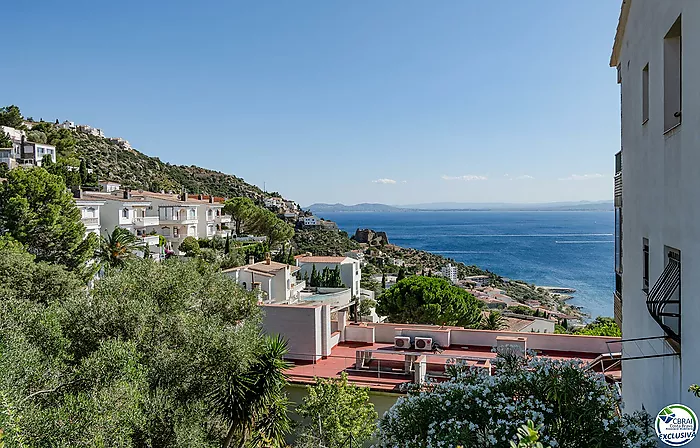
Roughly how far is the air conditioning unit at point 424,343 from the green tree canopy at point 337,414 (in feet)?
16.9

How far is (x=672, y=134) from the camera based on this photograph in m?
5.54

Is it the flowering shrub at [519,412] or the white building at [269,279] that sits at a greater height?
the flowering shrub at [519,412]

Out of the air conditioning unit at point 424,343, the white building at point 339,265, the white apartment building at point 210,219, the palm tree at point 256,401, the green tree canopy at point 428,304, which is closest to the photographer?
the palm tree at point 256,401

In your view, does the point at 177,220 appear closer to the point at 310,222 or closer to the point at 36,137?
the point at 36,137

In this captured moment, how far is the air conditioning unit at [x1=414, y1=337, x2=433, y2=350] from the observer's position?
633 inches

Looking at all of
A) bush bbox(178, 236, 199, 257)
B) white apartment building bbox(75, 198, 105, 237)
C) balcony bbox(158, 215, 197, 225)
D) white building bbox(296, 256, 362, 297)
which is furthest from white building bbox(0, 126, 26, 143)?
white building bbox(296, 256, 362, 297)

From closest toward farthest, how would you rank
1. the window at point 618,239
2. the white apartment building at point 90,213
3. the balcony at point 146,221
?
the window at point 618,239 → the white apartment building at point 90,213 → the balcony at point 146,221

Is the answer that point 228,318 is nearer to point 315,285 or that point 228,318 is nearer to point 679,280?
point 679,280

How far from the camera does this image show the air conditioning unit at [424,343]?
16.1 metres

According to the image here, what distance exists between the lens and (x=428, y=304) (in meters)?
28.1

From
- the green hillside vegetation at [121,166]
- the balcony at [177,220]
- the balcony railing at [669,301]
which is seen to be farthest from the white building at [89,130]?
the balcony railing at [669,301]

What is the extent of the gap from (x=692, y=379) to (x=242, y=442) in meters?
8.67

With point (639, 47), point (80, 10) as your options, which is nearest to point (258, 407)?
point (639, 47)

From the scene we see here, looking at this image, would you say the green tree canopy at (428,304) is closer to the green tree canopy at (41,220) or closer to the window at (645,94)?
the green tree canopy at (41,220)
